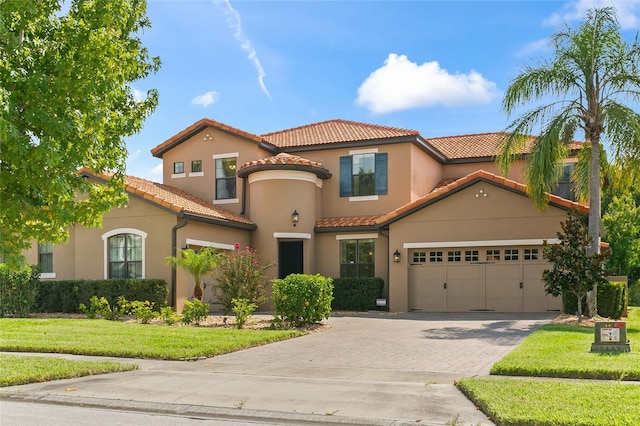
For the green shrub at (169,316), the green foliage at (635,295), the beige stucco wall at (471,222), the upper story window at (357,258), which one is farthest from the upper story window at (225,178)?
the green foliage at (635,295)

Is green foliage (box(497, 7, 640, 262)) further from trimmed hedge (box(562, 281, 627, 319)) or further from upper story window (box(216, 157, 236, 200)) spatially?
upper story window (box(216, 157, 236, 200))

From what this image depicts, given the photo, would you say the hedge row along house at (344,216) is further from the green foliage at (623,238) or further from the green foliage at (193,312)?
the green foliage at (623,238)

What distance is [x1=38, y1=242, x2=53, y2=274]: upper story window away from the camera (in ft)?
78.0

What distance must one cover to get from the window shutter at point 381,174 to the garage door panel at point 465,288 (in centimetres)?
473

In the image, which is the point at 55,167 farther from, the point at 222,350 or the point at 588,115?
the point at 588,115

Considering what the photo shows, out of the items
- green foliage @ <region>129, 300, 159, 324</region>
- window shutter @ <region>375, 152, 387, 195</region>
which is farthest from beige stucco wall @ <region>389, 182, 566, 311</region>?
green foliage @ <region>129, 300, 159, 324</region>

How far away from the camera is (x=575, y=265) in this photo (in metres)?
17.4

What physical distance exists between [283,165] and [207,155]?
431cm

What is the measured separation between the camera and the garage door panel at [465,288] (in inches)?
869

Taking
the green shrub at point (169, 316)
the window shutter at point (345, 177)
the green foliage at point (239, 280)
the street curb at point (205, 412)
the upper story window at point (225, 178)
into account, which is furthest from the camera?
the upper story window at point (225, 178)

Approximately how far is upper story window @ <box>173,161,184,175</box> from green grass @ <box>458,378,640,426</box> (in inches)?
814

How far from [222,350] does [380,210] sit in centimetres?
1368

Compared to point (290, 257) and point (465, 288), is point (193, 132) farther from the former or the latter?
point (465, 288)

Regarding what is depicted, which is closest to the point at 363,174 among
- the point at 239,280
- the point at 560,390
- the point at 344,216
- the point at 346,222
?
the point at 344,216
